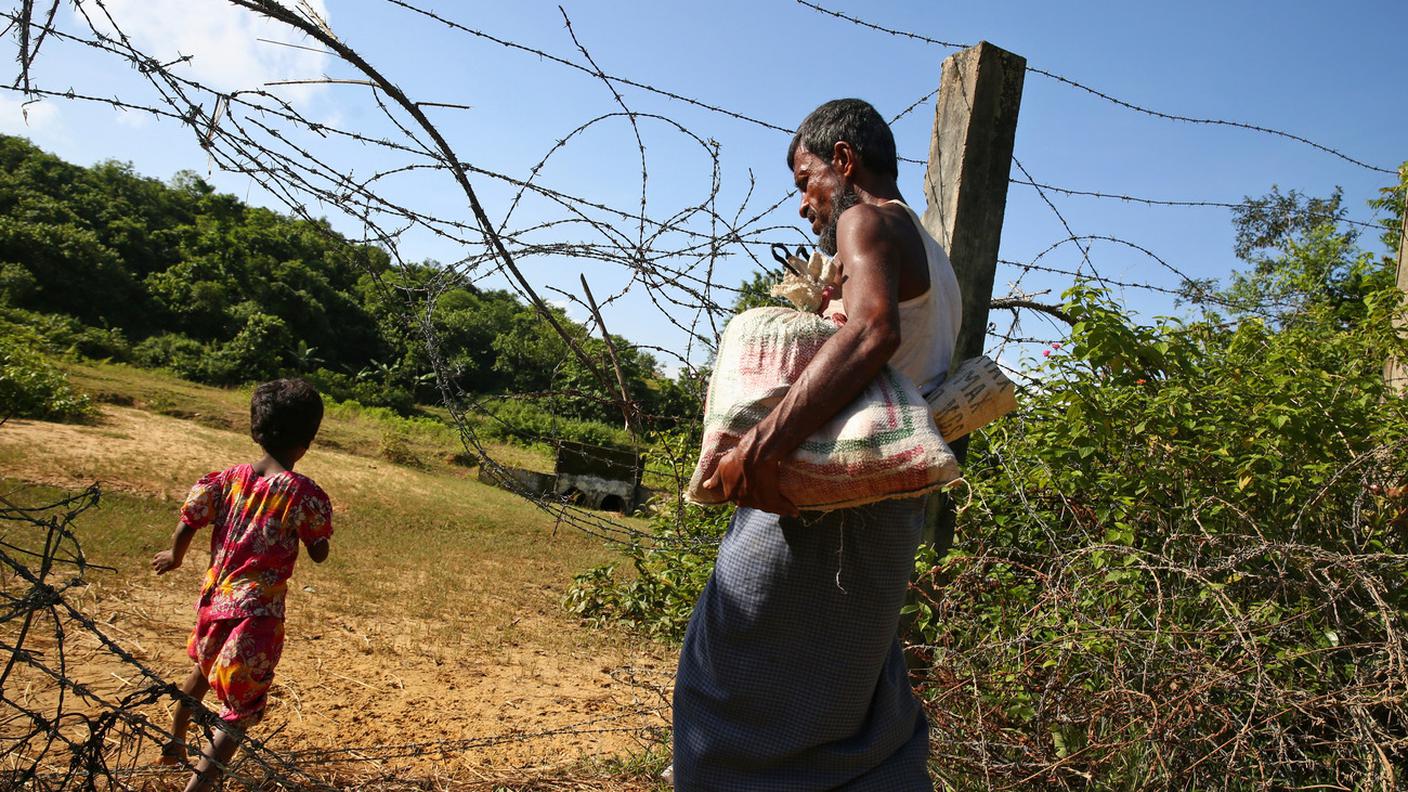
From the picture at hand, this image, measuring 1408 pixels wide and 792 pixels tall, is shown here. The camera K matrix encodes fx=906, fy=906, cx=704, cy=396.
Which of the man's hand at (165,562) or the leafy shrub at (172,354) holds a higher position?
the leafy shrub at (172,354)

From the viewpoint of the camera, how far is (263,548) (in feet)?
8.91

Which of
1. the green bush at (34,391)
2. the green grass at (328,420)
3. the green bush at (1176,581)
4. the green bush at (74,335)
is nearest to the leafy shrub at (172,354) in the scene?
the green bush at (74,335)

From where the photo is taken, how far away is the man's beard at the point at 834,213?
1.71 metres

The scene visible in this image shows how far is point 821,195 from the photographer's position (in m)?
1.74

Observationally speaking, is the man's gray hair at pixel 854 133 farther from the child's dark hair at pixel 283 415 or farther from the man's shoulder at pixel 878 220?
the child's dark hair at pixel 283 415

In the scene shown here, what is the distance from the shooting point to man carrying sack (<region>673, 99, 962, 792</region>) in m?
1.55

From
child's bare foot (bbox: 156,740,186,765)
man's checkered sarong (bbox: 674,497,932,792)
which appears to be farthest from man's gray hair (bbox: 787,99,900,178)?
child's bare foot (bbox: 156,740,186,765)

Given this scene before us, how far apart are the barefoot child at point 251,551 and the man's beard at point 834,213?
1779mm

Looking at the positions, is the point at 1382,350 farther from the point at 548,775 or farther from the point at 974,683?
the point at 548,775

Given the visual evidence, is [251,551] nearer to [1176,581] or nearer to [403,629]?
[403,629]

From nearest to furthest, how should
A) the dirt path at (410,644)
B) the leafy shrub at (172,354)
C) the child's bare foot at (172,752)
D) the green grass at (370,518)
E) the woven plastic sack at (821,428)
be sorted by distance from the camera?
the woven plastic sack at (821,428) → the child's bare foot at (172,752) → the dirt path at (410,644) → the green grass at (370,518) → the leafy shrub at (172,354)

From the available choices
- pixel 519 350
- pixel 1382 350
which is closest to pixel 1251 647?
pixel 1382 350

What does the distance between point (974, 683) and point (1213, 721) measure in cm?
66

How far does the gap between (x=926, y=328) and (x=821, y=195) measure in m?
0.34
